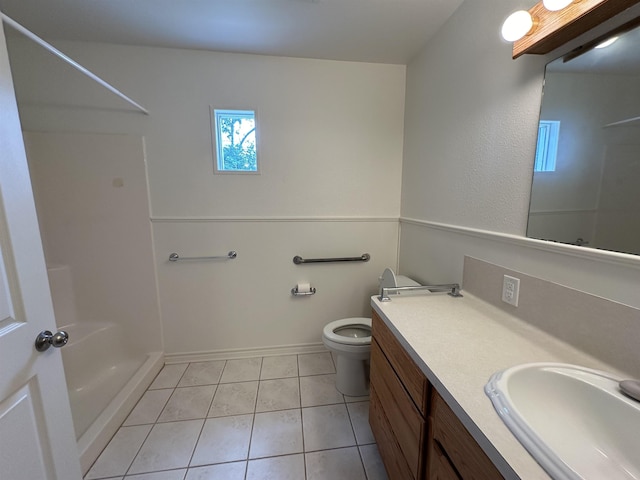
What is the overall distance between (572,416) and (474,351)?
0.25 m

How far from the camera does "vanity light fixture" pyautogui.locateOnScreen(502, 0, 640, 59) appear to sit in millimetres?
749

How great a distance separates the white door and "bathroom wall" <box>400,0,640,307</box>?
173 cm

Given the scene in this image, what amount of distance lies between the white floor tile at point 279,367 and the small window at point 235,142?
1582mm

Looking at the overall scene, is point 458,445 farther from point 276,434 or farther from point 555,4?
point 555,4

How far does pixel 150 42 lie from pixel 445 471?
2692 mm

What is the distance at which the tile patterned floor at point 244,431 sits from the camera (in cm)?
130

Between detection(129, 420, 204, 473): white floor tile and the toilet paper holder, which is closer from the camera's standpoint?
detection(129, 420, 204, 473): white floor tile

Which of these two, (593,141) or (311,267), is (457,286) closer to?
(593,141)

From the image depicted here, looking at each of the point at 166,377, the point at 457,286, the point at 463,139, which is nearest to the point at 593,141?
the point at 463,139

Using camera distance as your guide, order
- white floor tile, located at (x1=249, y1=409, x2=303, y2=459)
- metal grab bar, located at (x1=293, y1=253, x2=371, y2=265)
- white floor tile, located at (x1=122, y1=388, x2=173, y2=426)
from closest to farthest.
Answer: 1. white floor tile, located at (x1=249, y1=409, x2=303, y2=459)
2. white floor tile, located at (x1=122, y1=388, x2=173, y2=426)
3. metal grab bar, located at (x1=293, y1=253, x2=371, y2=265)

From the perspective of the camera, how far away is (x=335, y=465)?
132 centimetres

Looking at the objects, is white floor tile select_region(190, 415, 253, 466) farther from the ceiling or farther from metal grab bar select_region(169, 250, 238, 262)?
the ceiling

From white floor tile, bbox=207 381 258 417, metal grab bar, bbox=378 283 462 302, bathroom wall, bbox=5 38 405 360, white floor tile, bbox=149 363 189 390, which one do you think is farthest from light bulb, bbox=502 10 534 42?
white floor tile, bbox=149 363 189 390

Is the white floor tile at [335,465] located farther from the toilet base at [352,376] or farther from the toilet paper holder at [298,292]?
the toilet paper holder at [298,292]
